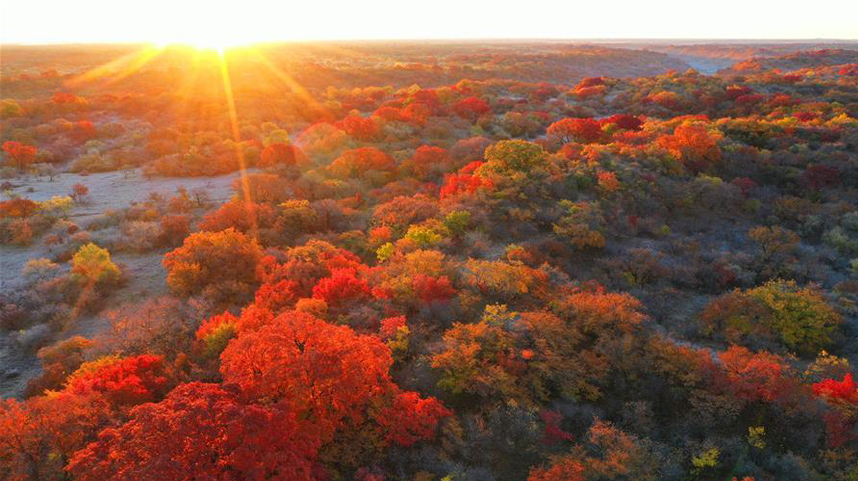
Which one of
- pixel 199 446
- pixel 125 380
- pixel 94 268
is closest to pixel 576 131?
pixel 94 268

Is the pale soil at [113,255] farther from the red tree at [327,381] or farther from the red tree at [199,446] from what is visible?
the red tree at [327,381]

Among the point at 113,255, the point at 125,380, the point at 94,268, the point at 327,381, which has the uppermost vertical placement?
the point at 327,381

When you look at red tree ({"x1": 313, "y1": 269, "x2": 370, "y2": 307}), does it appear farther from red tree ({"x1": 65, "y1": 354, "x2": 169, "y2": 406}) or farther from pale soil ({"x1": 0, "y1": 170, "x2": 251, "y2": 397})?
pale soil ({"x1": 0, "y1": 170, "x2": 251, "y2": 397})

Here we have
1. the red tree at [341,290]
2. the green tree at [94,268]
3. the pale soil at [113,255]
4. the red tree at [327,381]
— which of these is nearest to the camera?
the red tree at [327,381]

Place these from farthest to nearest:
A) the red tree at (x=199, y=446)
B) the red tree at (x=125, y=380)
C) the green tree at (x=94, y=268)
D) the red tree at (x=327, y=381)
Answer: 1. the green tree at (x=94, y=268)
2. the red tree at (x=125, y=380)
3. the red tree at (x=327, y=381)
4. the red tree at (x=199, y=446)

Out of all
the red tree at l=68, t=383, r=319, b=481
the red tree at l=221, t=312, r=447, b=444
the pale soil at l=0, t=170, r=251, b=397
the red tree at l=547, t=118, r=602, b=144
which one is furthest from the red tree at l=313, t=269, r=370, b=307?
the red tree at l=547, t=118, r=602, b=144

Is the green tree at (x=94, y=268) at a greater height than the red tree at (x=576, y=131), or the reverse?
the red tree at (x=576, y=131)

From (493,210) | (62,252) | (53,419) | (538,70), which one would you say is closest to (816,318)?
(493,210)

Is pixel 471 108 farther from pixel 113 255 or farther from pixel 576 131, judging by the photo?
pixel 113 255

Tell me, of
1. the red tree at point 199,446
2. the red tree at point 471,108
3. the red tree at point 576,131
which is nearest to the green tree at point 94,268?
the red tree at point 199,446

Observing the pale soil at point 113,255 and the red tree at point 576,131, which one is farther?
the red tree at point 576,131

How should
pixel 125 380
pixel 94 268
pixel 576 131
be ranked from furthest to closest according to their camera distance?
pixel 576 131 → pixel 94 268 → pixel 125 380

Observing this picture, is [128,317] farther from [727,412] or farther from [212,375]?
[727,412]
